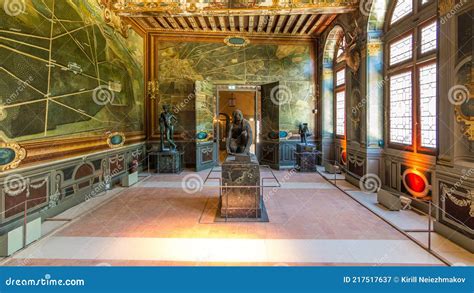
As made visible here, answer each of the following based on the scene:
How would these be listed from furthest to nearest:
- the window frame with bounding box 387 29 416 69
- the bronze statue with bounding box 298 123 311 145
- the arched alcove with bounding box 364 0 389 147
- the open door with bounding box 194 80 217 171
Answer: the bronze statue with bounding box 298 123 311 145
the open door with bounding box 194 80 217 171
the arched alcove with bounding box 364 0 389 147
the window frame with bounding box 387 29 416 69

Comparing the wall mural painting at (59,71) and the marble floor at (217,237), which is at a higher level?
the wall mural painting at (59,71)

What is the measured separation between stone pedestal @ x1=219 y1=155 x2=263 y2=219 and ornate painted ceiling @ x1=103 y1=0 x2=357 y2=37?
222 inches

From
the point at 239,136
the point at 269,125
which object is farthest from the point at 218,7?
the point at 239,136

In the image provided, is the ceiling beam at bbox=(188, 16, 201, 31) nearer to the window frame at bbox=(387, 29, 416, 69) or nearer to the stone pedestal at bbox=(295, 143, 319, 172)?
the stone pedestal at bbox=(295, 143, 319, 172)

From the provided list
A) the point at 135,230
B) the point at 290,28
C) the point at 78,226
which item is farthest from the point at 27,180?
the point at 290,28

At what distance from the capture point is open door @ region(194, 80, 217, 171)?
34.1ft

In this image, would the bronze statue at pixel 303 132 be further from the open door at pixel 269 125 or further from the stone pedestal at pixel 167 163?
the stone pedestal at pixel 167 163

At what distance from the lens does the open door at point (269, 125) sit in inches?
438

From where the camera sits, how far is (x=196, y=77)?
1124 centimetres

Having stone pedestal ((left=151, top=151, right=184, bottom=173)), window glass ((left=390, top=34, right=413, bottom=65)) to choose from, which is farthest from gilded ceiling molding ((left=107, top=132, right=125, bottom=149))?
window glass ((left=390, top=34, right=413, bottom=65))

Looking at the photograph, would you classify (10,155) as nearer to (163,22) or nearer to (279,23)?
(163,22)

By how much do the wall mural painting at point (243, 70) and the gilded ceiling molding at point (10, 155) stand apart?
684 centimetres

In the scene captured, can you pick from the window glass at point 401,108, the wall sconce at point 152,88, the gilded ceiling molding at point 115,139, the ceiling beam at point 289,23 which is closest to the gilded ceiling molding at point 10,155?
the gilded ceiling molding at point 115,139

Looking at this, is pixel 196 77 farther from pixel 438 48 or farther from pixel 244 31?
pixel 438 48
